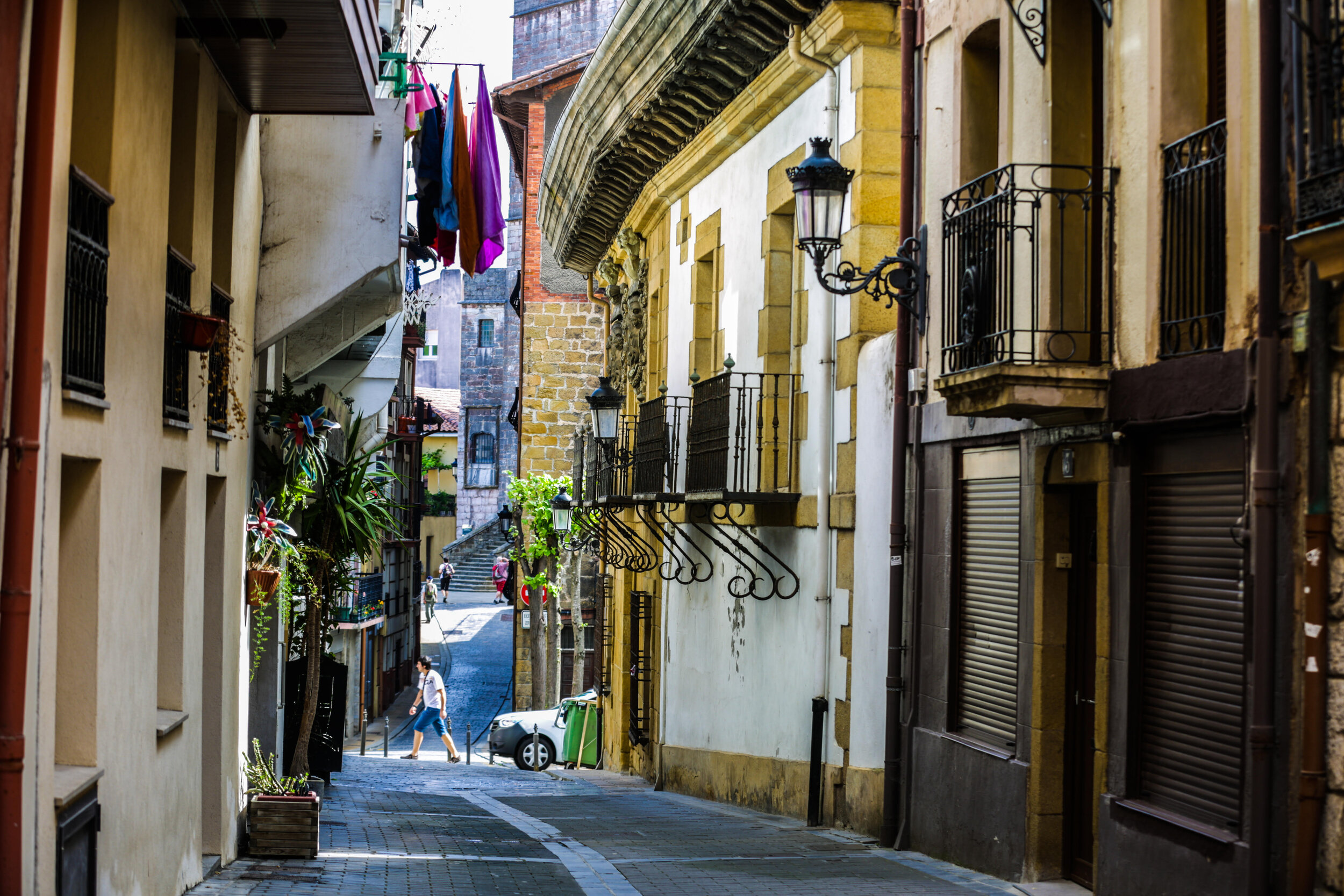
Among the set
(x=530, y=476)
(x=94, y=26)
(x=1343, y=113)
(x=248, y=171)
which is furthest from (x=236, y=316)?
(x=530, y=476)

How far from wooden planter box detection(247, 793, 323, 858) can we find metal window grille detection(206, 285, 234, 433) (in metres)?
2.50

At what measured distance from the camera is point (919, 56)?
11.2 m

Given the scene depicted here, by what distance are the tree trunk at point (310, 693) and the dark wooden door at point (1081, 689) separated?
5422mm

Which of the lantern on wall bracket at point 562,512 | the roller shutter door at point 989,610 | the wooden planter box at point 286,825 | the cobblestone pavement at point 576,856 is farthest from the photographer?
the lantern on wall bracket at point 562,512

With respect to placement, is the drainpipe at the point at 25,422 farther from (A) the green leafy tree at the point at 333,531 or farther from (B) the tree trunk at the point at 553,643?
(B) the tree trunk at the point at 553,643

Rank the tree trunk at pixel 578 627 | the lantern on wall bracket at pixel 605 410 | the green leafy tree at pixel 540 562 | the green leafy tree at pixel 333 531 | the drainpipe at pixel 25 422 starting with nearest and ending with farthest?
1. the drainpipe at pixel 25 422
2. the green leafy tree at pixel 333 531
3. the lantern on wall bracket at pixel 605 410
4. the green leafy tree at pixel 540 562
5. the tree trunk at pixel 578 627

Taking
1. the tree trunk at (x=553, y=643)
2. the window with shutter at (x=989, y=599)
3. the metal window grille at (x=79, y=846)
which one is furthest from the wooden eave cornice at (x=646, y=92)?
the tree trunk at (x=553, y=643)

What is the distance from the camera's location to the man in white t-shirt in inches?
973

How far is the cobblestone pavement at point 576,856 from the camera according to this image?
8992 mm

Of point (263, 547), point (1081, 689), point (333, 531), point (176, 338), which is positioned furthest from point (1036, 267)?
point (333, 531)

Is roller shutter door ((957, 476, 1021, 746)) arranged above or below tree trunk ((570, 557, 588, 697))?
above

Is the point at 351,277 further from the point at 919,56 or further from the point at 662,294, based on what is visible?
the point at 662,294

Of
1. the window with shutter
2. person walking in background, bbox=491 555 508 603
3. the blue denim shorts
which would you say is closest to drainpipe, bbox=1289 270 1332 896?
the window with shutter

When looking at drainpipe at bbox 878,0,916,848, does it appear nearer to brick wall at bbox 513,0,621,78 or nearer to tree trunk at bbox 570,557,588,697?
tree trunk at bbox 570,557,588,697
